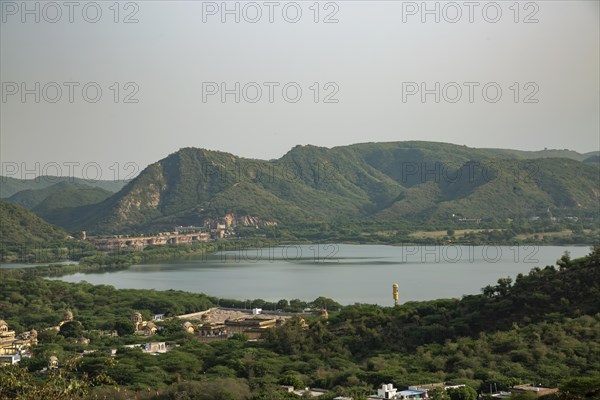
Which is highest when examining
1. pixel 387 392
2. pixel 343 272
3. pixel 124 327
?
pixel 343 272

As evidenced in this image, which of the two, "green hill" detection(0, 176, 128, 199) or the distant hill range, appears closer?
the distant hill range

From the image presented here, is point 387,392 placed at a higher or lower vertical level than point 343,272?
lower

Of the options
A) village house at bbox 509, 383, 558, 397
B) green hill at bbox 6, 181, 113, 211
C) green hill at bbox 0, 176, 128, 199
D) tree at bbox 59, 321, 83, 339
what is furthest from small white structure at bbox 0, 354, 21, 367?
green hill at bbox 0, 176, 128, 199

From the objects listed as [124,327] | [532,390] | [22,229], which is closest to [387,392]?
[532,390]

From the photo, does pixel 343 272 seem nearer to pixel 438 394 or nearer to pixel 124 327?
pixel 124 327

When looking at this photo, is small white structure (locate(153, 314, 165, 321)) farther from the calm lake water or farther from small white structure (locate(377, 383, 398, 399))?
small white structure (locate(377, 383, 398, 399))
